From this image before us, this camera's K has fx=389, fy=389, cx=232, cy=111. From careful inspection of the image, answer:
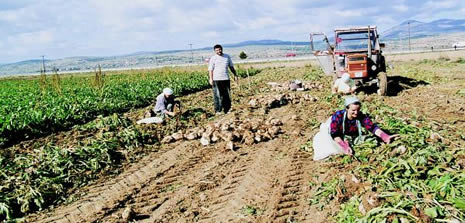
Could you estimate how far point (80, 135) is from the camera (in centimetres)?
785

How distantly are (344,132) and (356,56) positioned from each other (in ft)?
21.1

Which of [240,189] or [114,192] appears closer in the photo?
[240,189]

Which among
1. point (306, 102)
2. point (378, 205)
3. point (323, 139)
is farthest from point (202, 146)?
point (306, 102)

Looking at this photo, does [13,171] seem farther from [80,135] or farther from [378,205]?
[378,205]

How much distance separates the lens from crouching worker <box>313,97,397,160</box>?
5.11 metres

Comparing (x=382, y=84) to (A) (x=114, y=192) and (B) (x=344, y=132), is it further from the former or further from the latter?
(A) (x=114, y=192)

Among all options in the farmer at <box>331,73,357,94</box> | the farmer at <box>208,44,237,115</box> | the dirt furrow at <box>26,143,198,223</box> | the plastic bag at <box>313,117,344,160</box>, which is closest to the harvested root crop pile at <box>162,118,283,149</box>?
the dirt furrow at <box>26,143,198,223</box>

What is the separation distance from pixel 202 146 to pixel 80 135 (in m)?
2.74

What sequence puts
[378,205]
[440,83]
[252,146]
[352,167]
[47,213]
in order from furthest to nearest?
1. [440,83]
2. [252,146]
3. [352,167]
4. [47,213]
5. [378,205]

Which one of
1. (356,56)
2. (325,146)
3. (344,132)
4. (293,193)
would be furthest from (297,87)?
(293,193)

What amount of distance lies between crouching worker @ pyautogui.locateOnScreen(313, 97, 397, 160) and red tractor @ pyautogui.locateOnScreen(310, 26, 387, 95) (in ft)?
19.9

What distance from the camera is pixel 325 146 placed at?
535cm

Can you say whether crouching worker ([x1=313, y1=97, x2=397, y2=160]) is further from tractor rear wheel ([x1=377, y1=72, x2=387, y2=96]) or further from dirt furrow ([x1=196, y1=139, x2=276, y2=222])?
tractor rear wheel ([x1=377, y1=72, x2=387, y2=96])

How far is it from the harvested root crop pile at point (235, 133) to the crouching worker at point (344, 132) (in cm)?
151
